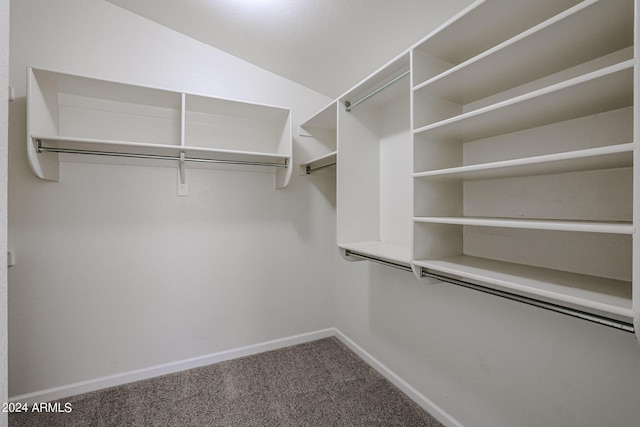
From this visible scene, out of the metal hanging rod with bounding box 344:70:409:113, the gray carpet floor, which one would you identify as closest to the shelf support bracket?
the metal hanging rod with bounding box 344:70:409:113

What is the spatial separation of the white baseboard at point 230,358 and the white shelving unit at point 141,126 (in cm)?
136

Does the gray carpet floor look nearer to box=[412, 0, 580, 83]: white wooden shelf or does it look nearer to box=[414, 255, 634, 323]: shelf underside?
box=[414, 255, 634, 323]: shelf underside

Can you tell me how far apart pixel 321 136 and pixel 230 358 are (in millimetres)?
2024

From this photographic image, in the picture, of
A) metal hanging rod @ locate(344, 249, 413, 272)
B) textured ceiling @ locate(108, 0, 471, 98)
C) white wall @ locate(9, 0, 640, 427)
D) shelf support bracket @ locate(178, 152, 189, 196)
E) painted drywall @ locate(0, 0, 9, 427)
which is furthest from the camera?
shelf support bracket @ locate(178, 152, 189, 196)

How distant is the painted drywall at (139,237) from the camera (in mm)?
1754

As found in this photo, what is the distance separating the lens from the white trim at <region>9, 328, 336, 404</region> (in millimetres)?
1784

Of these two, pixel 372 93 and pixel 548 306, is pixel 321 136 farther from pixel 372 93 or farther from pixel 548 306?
pixel 548 306

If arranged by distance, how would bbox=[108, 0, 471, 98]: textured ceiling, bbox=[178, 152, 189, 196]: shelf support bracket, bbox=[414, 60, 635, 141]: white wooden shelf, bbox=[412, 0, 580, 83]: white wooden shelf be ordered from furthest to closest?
bbox=[178, 152, 189, 196]: shelf support bracket < bbox=[108, 0, 471, 98]: textured ceiling < bbox=[412, 0, 580, 83]: white wooden shelf < bbox=[414, 60, 635, 141]: white wooden shelf

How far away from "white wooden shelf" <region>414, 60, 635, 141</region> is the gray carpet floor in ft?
5.26

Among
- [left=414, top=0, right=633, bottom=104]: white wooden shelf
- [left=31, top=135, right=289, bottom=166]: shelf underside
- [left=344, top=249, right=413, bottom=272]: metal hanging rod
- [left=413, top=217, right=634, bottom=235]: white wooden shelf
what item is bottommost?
[left=344, top=249, right=413, bottom=272]: metal hanging rod

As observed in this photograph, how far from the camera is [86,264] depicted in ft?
6.14

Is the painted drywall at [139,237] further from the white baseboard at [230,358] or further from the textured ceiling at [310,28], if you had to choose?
the textured ceiling at [310,28]

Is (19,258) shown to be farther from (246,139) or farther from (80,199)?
(246,139)

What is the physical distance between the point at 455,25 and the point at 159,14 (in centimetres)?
192
